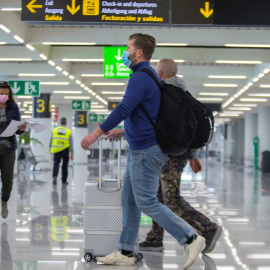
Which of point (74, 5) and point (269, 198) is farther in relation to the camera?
point (269, 198)

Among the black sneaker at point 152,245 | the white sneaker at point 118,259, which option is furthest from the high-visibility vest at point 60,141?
the white sneaker at point 118,259

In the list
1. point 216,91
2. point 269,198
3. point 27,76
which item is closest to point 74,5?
point 269,198

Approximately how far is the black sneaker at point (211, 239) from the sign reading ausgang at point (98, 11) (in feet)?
14.0

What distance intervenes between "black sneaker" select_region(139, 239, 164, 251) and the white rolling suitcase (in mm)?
569

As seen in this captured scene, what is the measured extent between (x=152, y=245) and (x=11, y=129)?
2375mm

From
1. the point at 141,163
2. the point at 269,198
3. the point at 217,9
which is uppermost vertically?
the point at 217,9

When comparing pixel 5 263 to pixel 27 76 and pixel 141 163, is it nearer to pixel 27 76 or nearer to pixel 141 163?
pixel 141 163

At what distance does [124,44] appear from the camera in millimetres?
15148

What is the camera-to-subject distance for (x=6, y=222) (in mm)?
7586

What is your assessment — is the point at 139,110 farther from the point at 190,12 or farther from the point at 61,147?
Answer: the point at 61,147

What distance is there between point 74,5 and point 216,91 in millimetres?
19065

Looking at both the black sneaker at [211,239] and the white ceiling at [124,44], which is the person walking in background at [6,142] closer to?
the black sneaker at [211,239]

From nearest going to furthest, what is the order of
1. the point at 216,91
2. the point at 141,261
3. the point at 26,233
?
the point at 141,261 < the point at 26,233 < the point at 216,91

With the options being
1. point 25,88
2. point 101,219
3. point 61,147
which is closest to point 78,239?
point 101,219
